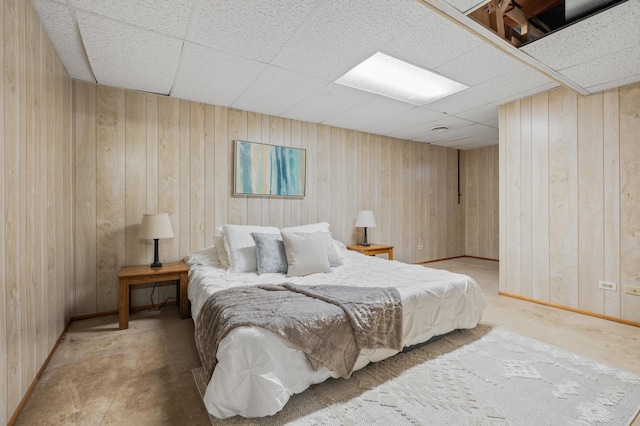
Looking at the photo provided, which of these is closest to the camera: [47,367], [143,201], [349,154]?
[47,367]

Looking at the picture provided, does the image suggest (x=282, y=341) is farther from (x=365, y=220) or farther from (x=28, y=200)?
(x=365, y=220)

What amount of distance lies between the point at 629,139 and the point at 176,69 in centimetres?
425

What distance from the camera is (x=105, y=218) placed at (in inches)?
117

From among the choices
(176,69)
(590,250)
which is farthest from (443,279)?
(176,69)

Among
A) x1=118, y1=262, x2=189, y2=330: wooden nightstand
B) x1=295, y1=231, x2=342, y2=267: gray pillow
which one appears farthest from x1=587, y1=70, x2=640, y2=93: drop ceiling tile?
x1=118, y1=262, x2=189, y2=330: wooden nightstand

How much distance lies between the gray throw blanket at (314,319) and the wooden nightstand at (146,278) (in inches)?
39.0

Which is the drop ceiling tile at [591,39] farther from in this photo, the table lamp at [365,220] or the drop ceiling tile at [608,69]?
the table lamp at [365,220]

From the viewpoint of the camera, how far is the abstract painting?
3.60 metres

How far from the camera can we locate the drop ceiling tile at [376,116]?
3.49m

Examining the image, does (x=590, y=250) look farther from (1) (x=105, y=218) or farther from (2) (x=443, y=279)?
(1) (x=105, y=218)

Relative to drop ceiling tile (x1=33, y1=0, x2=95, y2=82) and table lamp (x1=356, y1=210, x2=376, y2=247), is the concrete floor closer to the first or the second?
table lamp (x1=356, y1=210, x2=376, y2=247)

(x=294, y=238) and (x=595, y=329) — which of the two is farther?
(x=294, y=238)

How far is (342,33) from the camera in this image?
2096mm

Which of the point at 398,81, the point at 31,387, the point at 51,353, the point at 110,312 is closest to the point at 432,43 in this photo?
the point at 398,81
